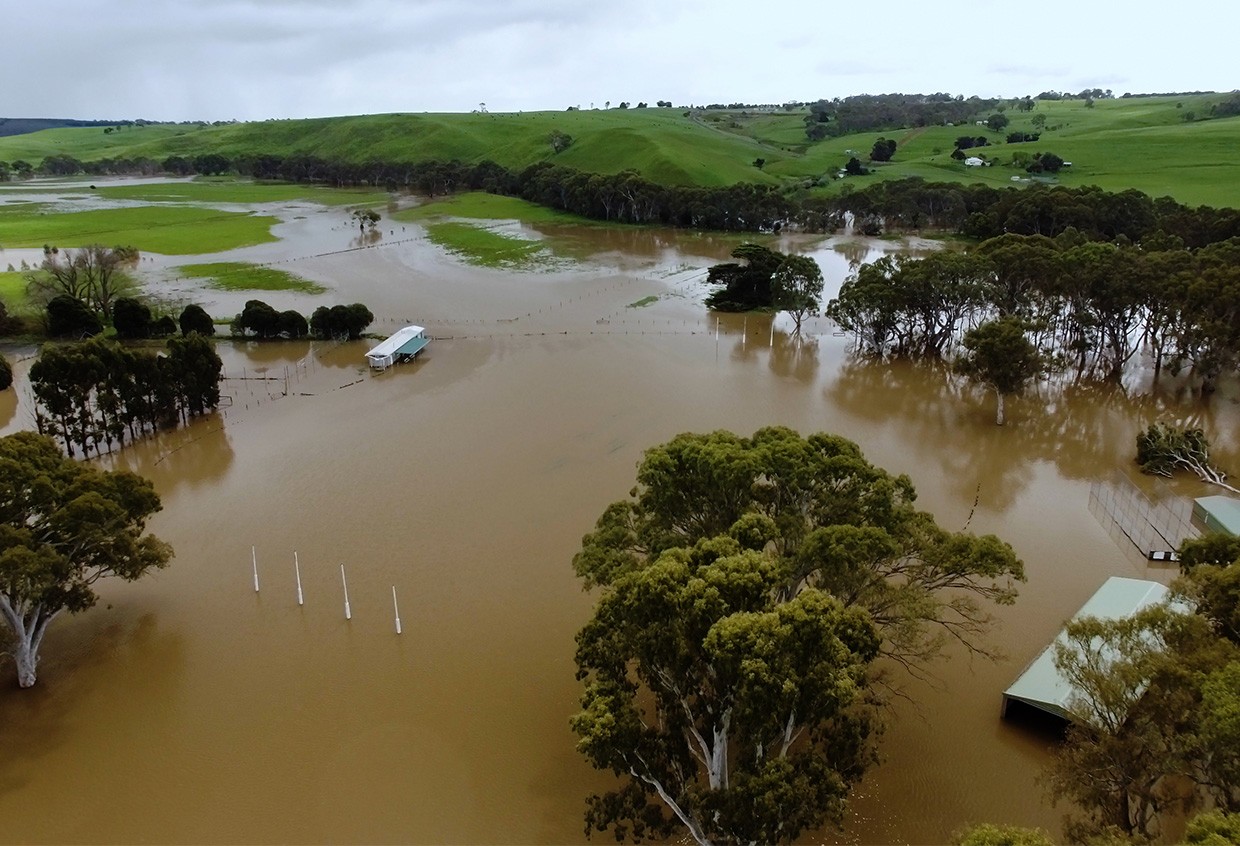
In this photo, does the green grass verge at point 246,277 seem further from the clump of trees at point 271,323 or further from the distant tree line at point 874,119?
the distant tree line at point 874,119

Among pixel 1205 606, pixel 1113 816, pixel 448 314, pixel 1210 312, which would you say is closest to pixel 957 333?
pixel 1210 312

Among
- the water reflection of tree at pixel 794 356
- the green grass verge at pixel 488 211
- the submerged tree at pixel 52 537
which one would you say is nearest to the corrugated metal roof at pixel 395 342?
the water reflection of tree at pixel 794 356

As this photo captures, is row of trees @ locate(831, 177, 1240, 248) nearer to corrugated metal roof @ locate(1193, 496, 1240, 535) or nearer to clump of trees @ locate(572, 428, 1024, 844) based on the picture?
corrugated metal roof @ locate(1193, 496, 1240, 535)

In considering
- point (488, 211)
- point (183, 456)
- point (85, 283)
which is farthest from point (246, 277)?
point (488, 211)

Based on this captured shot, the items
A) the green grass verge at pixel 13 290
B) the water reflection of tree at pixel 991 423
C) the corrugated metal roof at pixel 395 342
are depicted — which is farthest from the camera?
the green grass verge at pixel 13 290

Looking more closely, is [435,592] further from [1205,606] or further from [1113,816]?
[1205,606]

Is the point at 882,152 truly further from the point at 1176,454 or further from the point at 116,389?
Answer: the point at 116,389
